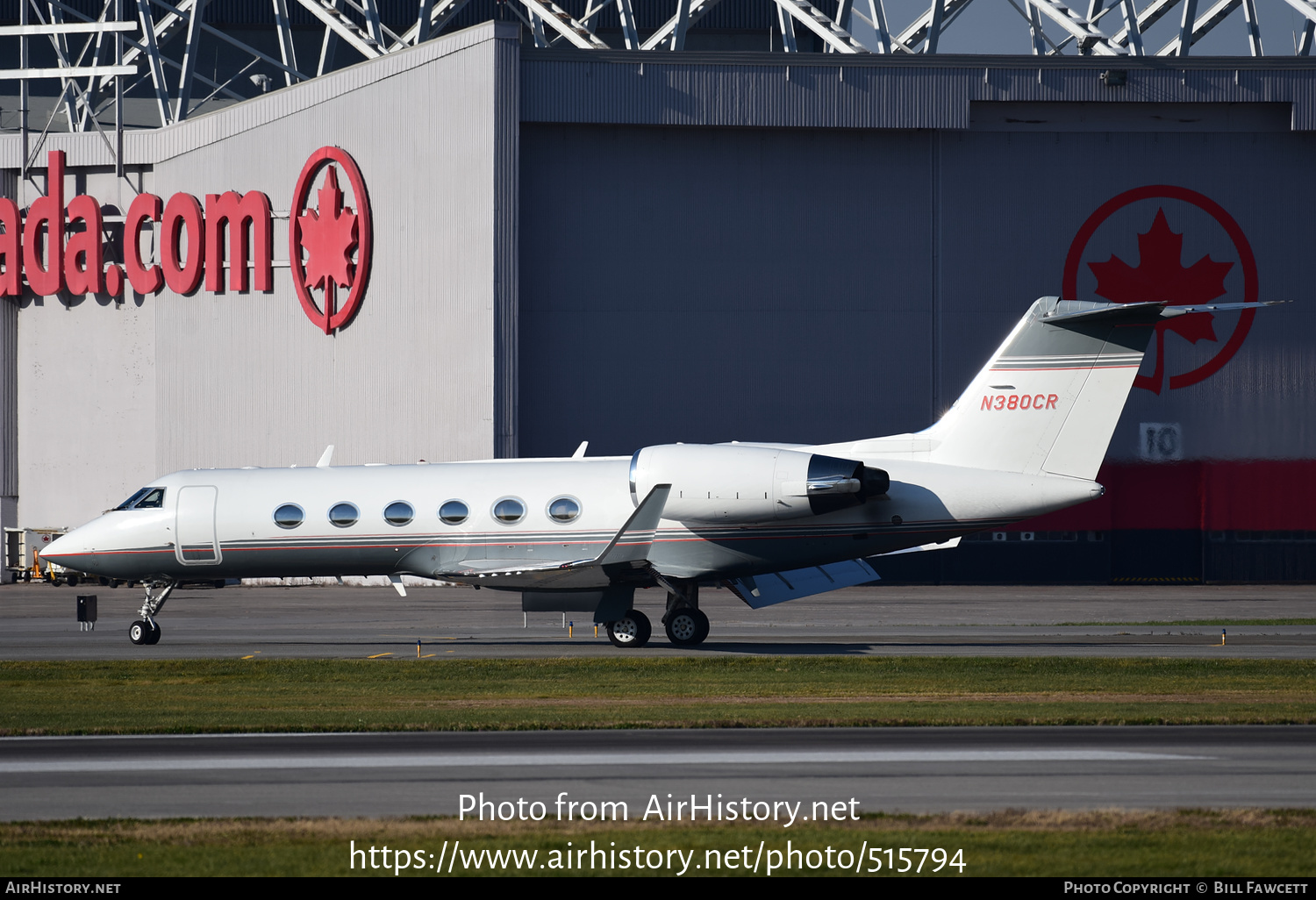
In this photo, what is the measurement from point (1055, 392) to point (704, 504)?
6.01 m

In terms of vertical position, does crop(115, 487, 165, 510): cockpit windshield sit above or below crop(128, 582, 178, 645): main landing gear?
above

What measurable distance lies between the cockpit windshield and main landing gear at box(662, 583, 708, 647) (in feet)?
32.6

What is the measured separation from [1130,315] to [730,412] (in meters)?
20.4

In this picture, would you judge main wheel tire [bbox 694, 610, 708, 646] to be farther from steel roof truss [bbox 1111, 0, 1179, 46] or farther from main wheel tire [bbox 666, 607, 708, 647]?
steel roof truss [bbox 1111, 0, 1179, 46]

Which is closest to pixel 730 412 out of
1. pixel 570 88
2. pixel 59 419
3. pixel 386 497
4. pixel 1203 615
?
pixel 570 88

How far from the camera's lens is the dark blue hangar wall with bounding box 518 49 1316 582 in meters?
41.4

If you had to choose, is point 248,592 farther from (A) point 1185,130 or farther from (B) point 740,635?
(A) point 1185,130

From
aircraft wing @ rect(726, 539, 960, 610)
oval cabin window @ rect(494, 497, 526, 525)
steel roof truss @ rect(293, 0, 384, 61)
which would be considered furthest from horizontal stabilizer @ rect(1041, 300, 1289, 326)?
steel roof truss @ rect(293, 0, 384, 61)

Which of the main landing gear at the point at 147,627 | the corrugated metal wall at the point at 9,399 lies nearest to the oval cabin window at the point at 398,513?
the main landing gear at the point at 147,627

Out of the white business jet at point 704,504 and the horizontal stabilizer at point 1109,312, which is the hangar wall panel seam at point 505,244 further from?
the horizontal stabilizer at point 1109,312

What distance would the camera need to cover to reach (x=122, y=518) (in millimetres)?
26297

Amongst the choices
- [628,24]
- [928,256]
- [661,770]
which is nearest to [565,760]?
[661,770]

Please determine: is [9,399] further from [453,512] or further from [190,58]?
[453,512]

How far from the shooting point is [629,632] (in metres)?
24.0
